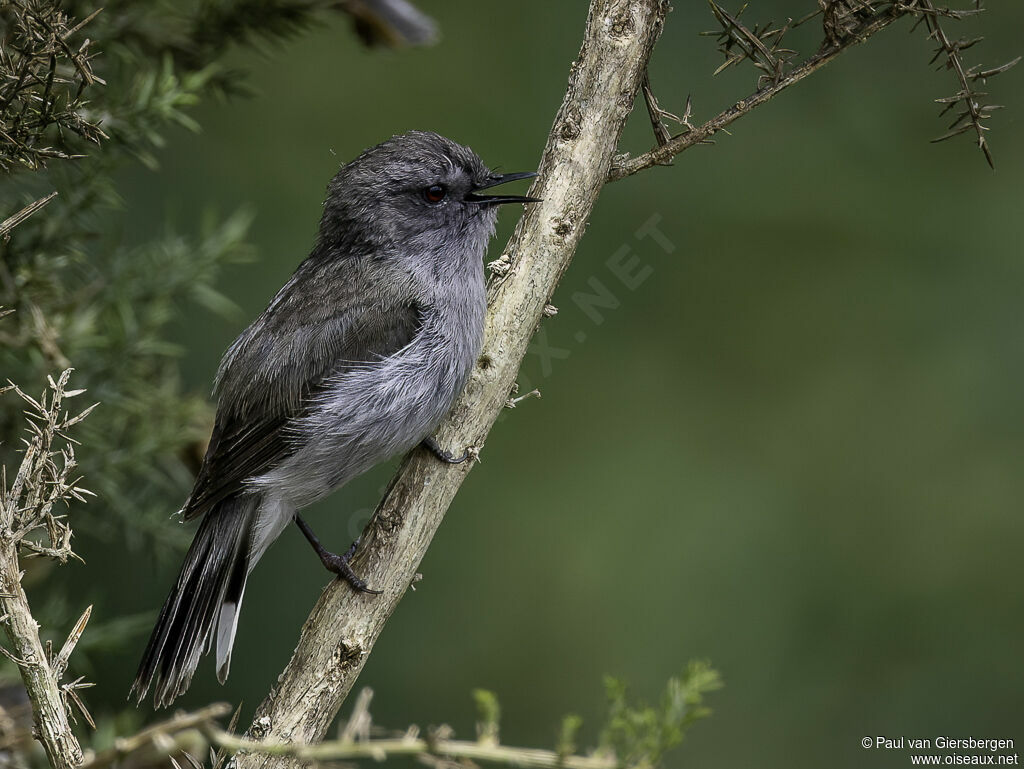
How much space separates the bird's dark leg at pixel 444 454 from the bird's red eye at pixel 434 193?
3.67 feet

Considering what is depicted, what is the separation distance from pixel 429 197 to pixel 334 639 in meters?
1.78

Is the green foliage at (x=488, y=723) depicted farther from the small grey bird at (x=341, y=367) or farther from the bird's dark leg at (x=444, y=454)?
the small grey bird at (x=341, y=367)

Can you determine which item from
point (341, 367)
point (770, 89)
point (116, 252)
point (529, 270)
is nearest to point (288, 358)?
point (341, 367)

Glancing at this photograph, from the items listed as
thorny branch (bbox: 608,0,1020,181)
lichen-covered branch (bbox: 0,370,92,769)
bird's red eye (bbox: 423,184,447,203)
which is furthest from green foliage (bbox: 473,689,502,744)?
bird's red eye (bbox: 423,184,447,203)

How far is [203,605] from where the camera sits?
10.9 ft

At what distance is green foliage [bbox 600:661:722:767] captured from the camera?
5.41 ft

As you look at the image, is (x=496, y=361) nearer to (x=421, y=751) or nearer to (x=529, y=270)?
(x=529, y=270)

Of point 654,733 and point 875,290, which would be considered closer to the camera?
point 654,733

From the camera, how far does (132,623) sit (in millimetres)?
2947

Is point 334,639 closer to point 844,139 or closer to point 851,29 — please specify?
point 851,29

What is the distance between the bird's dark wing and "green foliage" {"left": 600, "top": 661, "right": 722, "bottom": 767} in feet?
6.41

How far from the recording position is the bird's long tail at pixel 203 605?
10.3 feet

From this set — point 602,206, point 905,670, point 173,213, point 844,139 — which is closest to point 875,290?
point 844,139

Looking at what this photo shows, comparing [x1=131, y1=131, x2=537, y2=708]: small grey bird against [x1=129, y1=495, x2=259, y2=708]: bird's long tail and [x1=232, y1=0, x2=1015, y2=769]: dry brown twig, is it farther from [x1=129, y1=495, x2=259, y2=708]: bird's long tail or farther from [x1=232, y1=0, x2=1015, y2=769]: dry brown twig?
[x1=232, y1=0, x2=1015, y2=769]: dry brown twig
